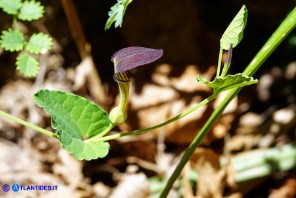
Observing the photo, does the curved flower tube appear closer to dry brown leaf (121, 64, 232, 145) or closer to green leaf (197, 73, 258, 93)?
green leaf (197, 73, 258, 93)

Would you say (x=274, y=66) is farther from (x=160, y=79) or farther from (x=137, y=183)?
(x=137, y=183)

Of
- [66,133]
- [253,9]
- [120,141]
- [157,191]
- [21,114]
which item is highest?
[253,9]

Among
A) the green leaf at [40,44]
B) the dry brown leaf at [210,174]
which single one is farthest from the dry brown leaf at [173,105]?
the green leaf at [40,44]

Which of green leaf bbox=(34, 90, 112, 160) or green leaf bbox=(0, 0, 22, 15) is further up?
green leaf bbox=(0, 0, 22, 15)

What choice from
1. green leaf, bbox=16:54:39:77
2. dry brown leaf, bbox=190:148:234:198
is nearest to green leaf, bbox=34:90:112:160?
green leaf, bbox=16:54:39:77

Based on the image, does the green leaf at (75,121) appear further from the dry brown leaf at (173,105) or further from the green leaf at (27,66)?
the dry brown leaf at (173,105)

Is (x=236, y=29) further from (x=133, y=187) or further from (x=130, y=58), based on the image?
(x=133, y=187)

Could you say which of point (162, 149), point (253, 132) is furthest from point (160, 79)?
point (253, 132)
